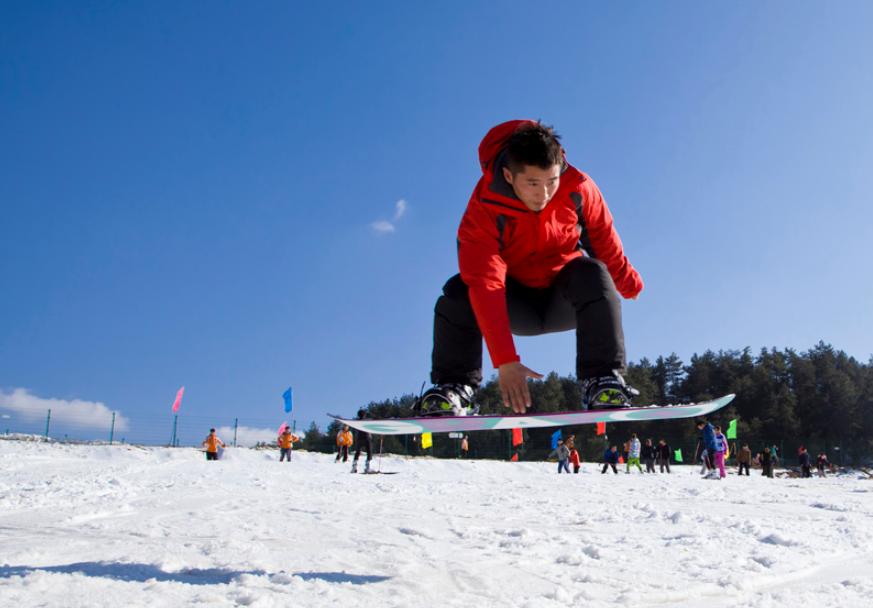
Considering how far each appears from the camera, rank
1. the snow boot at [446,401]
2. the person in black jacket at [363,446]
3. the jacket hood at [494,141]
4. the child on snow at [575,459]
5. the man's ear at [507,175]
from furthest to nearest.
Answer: the child on snow at [575,459] < the person in black jacket at [363,446] < the snow boot at [446,401] < the jacket hood at [494,141] < the man's ear at [507,175]

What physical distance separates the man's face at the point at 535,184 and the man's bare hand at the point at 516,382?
0.96m

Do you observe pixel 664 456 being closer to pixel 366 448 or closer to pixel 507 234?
pixel 366 448

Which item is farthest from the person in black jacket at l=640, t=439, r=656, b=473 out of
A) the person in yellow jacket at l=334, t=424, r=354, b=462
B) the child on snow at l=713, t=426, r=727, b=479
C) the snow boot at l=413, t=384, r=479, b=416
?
the snow boot at l=413, t=384, r=479, b=416

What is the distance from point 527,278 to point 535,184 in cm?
77

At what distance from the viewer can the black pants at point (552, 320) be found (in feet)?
12.3

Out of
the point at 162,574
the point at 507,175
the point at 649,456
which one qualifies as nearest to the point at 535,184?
the point at 507,175

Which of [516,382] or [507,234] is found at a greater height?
[507,234]

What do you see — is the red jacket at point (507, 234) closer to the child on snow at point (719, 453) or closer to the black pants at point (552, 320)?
the black pants at point (552, 320)

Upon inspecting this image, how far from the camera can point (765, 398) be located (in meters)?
57.1

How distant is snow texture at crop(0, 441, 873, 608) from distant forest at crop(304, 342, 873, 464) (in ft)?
→ 135

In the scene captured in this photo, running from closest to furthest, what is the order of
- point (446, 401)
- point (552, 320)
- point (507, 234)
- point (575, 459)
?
point (507, 234)
point (446, 401)
point (552, 320)
point (575, 459)

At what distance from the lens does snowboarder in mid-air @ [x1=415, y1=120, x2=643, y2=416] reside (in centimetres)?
347

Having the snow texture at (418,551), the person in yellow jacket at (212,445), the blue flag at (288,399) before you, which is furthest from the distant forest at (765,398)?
the snow texture at (418,551)

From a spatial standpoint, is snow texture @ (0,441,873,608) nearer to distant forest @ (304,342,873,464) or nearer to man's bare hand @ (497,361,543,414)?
man's bare hand @ (497,361,543,414)
